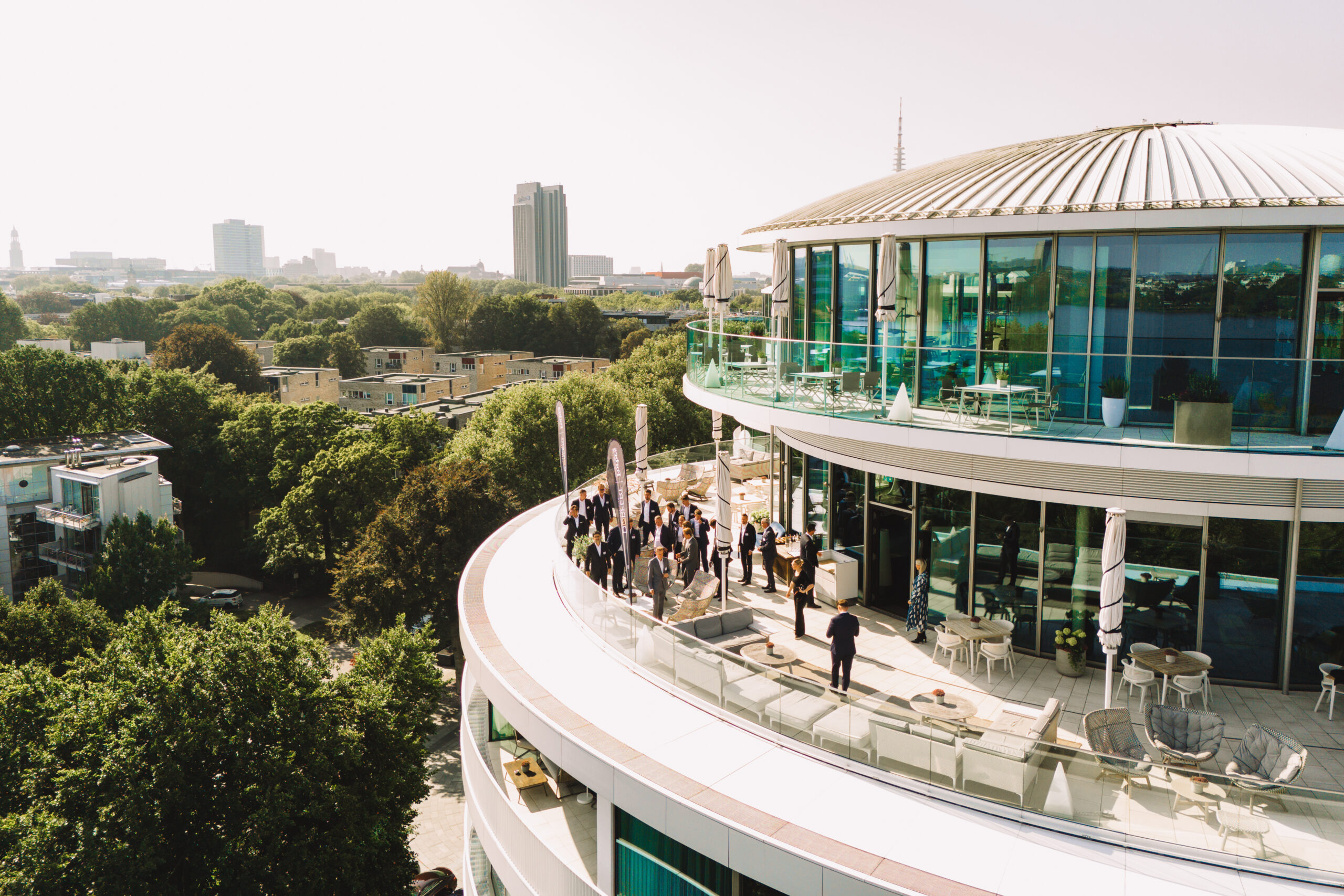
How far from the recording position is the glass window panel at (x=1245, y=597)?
44.7ft

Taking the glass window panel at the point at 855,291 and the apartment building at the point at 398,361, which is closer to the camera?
the glass window panel at the point at 855,291

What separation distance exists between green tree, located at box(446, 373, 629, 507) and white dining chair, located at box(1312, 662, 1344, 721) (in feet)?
135

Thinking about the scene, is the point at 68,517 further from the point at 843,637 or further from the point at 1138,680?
the point at 1138,680

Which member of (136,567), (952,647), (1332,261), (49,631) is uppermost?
(1332,261)

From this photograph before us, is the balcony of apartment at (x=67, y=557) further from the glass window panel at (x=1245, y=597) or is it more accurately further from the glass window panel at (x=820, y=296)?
the glass window panel at (x=1245, y=597)

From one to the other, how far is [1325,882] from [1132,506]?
A: 240 inches

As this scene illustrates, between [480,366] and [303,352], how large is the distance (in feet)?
80.0

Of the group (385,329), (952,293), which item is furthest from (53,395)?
(385,329)

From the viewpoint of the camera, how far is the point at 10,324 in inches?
4114

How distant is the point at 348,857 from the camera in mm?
20141

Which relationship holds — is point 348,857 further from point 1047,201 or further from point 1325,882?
point 1047,201

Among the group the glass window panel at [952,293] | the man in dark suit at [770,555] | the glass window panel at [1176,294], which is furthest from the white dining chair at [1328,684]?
the man in dark suit at [770,555]

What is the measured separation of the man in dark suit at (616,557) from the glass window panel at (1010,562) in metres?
7.07

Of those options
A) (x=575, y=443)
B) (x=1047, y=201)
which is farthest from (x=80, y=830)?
(x=575, y=443)
